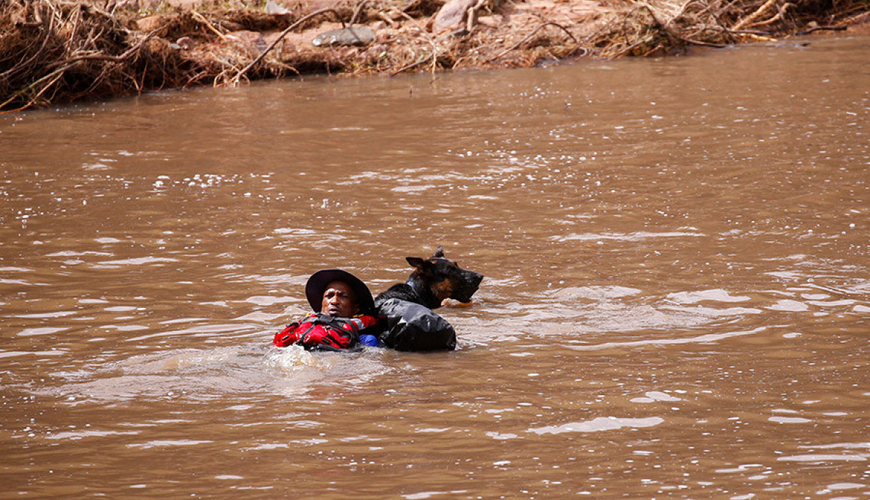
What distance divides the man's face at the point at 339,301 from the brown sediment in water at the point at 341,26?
1304cm

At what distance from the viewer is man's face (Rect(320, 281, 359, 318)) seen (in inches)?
252

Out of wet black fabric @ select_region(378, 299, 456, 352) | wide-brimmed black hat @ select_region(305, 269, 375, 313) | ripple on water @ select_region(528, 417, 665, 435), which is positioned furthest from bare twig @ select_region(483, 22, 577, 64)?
ripple on water @ select_region(528, 417, 665, 435)

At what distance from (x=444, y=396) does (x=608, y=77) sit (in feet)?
45.5

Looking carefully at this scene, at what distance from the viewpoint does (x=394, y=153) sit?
1246cm

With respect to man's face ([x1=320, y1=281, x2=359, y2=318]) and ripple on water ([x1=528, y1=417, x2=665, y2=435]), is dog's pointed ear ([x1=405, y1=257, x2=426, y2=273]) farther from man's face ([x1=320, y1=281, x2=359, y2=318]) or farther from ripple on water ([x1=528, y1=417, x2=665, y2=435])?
ripple on water ([x1=528, y1=417, x2=665, y2=435])

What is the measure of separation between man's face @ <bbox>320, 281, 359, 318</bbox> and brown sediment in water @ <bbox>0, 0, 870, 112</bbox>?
13040mm

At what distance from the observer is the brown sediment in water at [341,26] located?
18.4 metres

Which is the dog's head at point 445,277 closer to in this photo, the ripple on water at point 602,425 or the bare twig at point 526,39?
the ripple on water at point 602,425

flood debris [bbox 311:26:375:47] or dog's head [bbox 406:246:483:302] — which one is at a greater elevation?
flood debris [bbox 311:26:375:47]

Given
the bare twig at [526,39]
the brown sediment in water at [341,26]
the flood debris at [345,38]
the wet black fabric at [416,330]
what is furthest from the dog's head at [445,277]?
the flood debris at [345,38]

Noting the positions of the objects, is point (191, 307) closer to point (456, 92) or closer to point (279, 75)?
point (456, 92)

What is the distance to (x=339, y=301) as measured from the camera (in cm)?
642

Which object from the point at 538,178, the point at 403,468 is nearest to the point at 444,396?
the point at 403,468

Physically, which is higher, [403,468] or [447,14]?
[447,14]
